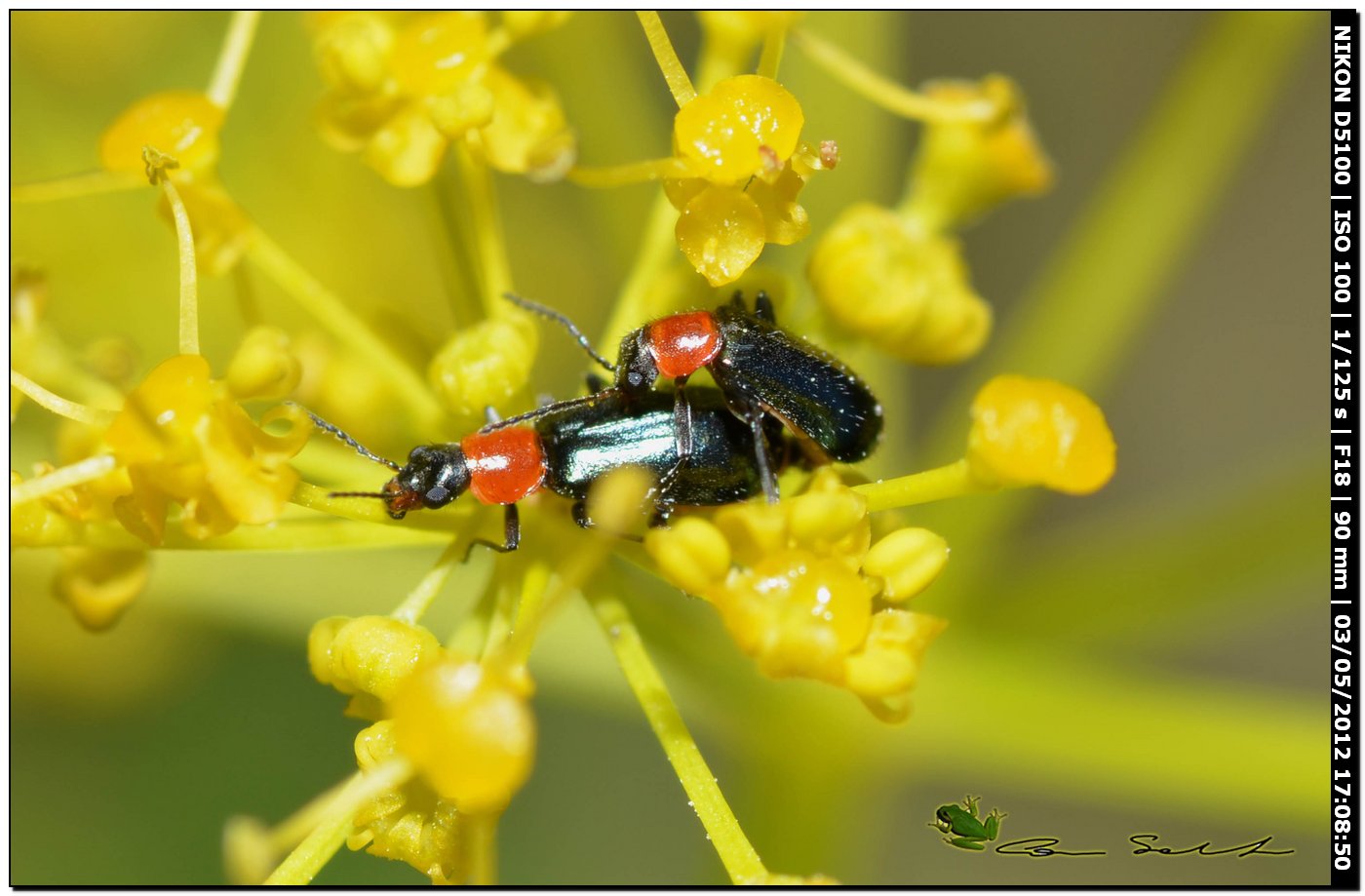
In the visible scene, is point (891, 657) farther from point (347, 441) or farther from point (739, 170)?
point (347, 441)

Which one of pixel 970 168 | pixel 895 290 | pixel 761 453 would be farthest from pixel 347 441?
pixel 970 168

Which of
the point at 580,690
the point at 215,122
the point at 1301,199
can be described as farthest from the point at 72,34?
the point at 1301,199

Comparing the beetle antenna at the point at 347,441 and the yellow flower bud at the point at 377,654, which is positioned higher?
the beetle antenna at the point at 347,441

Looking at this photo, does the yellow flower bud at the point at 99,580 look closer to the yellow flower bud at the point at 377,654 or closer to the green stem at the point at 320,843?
the yellow flower bud at the point at 377,654

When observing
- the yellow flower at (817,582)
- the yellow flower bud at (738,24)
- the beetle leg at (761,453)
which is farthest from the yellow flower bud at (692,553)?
the yellow flower bud at (738,24)

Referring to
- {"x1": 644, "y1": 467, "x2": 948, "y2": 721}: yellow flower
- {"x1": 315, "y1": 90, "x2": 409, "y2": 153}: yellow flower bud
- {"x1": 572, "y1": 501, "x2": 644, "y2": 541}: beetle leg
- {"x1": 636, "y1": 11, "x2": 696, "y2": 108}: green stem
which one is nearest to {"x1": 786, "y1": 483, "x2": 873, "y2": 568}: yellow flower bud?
{"x1": 644, "y1": 467, "x2": 948, "y2": 721}: yellow flower

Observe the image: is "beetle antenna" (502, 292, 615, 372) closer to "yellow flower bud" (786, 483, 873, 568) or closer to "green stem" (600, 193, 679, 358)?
"green stem" (600, 193, 679, 358)
